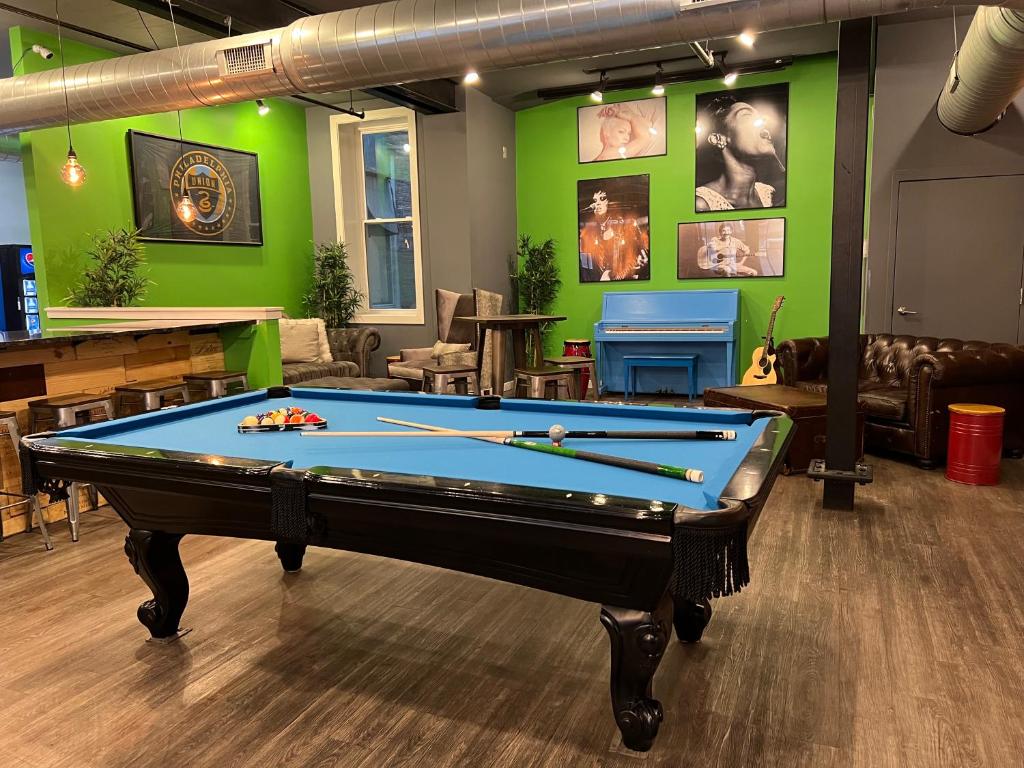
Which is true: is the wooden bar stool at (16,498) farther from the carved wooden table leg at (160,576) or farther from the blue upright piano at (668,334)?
the blue upright piano at (668,334)

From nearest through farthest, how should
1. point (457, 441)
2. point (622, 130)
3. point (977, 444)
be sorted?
point (457, 441) < point (977, 444) < point (622, 130)

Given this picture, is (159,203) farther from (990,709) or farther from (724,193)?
(990,709)

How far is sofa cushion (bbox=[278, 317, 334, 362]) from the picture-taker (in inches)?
291

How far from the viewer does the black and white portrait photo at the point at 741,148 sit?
7.64 meters

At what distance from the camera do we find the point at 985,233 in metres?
6.18

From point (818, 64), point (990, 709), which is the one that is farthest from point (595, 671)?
point (818, 64)

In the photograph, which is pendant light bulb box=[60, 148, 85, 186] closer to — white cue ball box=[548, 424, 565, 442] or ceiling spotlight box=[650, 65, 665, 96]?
white cue ball box=[548, 424, 565, 442]

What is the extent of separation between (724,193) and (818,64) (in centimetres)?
152

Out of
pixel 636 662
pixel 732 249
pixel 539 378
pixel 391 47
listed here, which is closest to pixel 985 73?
pixel 539 378

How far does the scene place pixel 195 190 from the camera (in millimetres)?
7160

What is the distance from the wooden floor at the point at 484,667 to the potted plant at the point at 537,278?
18.3 ft

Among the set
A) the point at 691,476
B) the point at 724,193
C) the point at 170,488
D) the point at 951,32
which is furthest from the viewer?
the point at 724,193

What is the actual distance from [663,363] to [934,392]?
10.7 feet

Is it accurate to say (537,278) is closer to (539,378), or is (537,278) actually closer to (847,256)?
(539,378)
